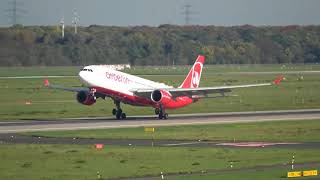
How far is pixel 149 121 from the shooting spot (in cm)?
7419

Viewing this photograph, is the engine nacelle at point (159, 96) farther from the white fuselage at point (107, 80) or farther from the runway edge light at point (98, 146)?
the runway edge light at point (98, 146)

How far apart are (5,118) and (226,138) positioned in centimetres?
2755

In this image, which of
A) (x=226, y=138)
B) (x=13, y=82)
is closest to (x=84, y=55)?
(x=13, y=82)

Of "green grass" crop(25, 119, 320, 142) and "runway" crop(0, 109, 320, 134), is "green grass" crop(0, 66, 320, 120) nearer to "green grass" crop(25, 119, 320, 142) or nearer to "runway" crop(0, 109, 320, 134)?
"runway" crop(0, 109, 320, 134)

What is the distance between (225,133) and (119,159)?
16.4 metres

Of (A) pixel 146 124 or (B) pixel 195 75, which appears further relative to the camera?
(B) pixel 195 75

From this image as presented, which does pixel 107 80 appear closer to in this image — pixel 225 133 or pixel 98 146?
pixel 225 133

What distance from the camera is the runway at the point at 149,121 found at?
6731 centimetres

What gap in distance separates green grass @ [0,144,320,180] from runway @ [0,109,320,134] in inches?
550

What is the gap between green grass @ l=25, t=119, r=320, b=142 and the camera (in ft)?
195

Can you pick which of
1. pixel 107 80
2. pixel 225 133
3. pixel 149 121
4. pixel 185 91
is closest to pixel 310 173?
pixel 225 133

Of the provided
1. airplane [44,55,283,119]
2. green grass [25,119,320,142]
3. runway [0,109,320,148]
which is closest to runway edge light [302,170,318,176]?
runway [0,109,320,148]

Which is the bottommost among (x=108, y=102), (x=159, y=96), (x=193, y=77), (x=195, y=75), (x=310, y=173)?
(x=310, y=173)

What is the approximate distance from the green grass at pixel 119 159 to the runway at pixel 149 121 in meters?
14.0
